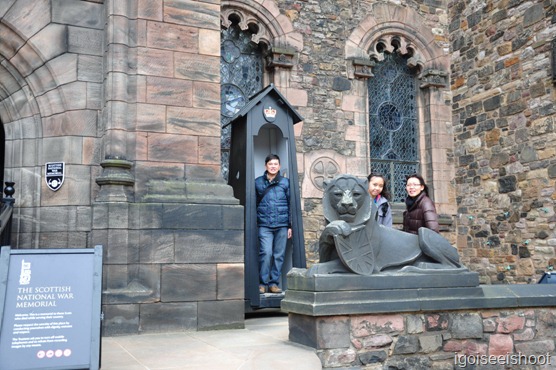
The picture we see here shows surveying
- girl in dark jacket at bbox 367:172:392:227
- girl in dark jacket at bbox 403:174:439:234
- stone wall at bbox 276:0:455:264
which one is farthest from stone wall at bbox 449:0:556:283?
girl in dark jacket at bbox 403:174:439:234

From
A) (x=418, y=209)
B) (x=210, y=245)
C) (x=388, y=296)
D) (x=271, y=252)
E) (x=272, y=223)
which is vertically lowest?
(x=388, y=296)

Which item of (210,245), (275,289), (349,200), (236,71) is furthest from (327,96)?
(349,200)

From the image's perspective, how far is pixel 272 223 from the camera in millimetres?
7168

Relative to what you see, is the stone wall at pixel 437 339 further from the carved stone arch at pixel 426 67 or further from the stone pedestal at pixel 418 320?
the carved stone arch at pixel 426 67

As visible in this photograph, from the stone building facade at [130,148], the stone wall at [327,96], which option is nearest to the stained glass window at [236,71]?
the stone wall at [327,96]

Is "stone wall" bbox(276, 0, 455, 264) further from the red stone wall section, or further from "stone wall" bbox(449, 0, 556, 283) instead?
the red stone wall section

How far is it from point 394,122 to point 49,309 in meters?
9.68

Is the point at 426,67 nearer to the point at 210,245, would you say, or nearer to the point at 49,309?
the point at 210,245

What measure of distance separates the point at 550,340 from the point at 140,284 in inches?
160

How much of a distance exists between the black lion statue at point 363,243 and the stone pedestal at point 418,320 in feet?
0.41

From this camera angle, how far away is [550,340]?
19.0 feet

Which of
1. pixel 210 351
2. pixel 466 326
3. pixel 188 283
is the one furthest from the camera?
pixel 188 283

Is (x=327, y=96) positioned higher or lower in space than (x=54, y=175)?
higher

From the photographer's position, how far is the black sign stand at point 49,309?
338cm
